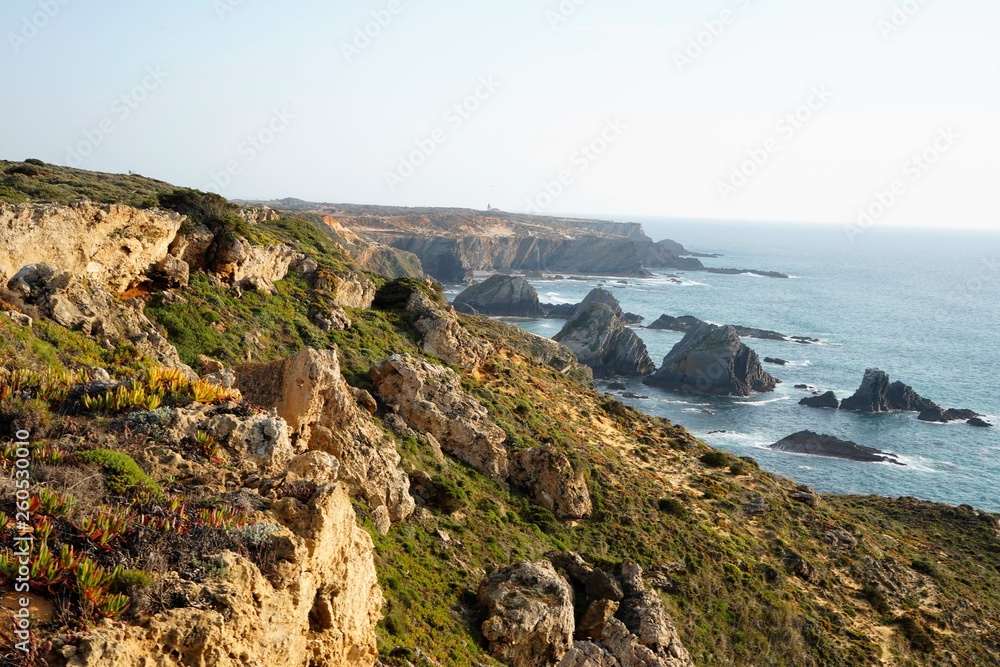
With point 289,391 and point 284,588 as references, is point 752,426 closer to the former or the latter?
point 289,391

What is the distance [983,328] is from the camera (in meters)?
119

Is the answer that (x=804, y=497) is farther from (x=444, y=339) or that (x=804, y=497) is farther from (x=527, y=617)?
(x=527, y=617)

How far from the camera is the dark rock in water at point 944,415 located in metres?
71.2

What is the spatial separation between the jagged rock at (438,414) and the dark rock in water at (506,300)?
304ft

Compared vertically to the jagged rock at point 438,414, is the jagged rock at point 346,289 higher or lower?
higher

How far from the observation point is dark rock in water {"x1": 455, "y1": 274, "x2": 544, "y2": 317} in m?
121

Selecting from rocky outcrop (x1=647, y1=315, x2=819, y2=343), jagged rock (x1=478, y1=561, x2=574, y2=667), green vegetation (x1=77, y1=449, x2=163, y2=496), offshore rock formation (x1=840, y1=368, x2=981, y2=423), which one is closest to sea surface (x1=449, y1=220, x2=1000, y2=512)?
offshore rock formation (x1=840, y1=368, x2=981, y2=423)

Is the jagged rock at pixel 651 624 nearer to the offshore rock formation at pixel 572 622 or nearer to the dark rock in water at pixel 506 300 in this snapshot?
the offshore rock formation at pixel 572 622

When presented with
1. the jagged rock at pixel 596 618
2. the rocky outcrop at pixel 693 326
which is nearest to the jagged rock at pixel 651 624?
the jagged rock at pixel 596 618

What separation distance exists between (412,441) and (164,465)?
14010 mm

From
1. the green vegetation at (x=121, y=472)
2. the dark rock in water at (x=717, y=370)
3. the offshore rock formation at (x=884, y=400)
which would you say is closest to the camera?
the green vegetation at (x=121, y=472)

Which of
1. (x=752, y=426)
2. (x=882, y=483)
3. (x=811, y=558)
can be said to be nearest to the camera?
(x=811, y=558)

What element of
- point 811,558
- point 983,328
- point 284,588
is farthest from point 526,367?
point 983,328

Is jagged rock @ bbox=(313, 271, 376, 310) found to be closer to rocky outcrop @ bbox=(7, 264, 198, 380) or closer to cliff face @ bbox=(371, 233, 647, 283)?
rocky outcrop @ bbox=(7, 264, 198, 380)
